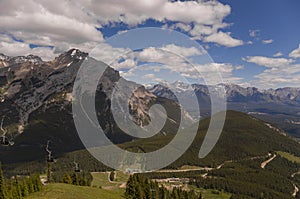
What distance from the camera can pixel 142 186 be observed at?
113312mm

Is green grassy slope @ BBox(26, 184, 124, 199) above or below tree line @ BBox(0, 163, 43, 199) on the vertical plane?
below

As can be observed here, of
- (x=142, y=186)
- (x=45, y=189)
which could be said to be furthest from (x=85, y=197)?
(x=142, y=186)

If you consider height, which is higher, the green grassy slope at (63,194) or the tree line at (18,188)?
the tree line at (18,188)

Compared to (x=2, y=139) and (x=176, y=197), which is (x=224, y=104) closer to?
(x=2, y=139)

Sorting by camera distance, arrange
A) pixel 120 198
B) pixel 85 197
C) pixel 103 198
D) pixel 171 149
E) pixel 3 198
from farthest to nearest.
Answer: pixel 120 198, pixel 103 198, pixel 85 197, pixel 3 198, pixel 171 149

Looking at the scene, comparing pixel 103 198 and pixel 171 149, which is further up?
pixel 171 149

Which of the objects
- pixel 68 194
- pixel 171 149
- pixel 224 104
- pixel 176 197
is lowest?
pixel 176 197

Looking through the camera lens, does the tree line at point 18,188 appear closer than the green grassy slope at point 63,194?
Yes

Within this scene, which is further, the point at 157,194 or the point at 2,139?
the point at 157,194

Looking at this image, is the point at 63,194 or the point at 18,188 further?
the point at 63,194

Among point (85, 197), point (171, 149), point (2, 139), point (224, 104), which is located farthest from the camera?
point (85, 197)

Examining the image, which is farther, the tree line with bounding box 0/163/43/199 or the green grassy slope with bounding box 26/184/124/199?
the green grassy slope with bounding box 26/184/124/199

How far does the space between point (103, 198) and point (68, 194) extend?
13.7 m

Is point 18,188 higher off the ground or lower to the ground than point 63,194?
higher
